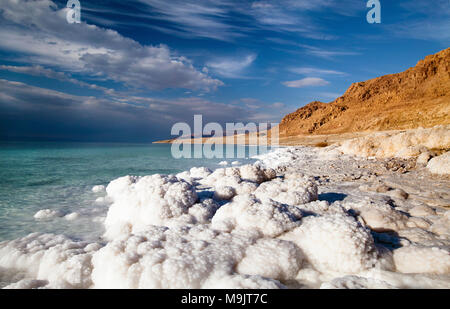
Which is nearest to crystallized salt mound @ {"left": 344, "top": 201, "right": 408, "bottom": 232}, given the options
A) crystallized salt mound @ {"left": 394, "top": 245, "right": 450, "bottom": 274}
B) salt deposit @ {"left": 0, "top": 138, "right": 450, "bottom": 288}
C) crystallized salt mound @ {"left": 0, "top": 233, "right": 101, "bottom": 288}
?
salt deposit @ {"left": 0, "top": 138, "right": 450, "bottom": 288}

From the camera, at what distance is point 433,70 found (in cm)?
4641

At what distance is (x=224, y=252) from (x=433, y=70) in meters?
64.0

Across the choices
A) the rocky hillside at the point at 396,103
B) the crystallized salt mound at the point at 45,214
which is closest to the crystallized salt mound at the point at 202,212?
the crystallized salt mound at the point at 45,214

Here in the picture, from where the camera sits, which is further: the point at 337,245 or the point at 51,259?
the point at 51,259

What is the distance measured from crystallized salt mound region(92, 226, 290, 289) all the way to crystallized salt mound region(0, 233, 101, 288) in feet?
0.51

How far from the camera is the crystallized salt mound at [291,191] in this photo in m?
4.20

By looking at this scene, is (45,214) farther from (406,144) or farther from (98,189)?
(406,144)

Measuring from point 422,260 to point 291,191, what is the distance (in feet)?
7.31

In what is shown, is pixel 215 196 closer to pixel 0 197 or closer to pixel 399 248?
pixel 399 248

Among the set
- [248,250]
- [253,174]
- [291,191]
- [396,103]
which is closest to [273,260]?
[248,250]

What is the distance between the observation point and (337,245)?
2.41 meters

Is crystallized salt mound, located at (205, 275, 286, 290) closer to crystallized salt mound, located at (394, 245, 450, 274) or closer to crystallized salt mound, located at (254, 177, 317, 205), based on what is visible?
crystallized salt mound, located at (394, 245, 450, 274)

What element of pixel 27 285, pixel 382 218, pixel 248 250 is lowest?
pixel 27 285

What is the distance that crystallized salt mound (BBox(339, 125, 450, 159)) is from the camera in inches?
408
